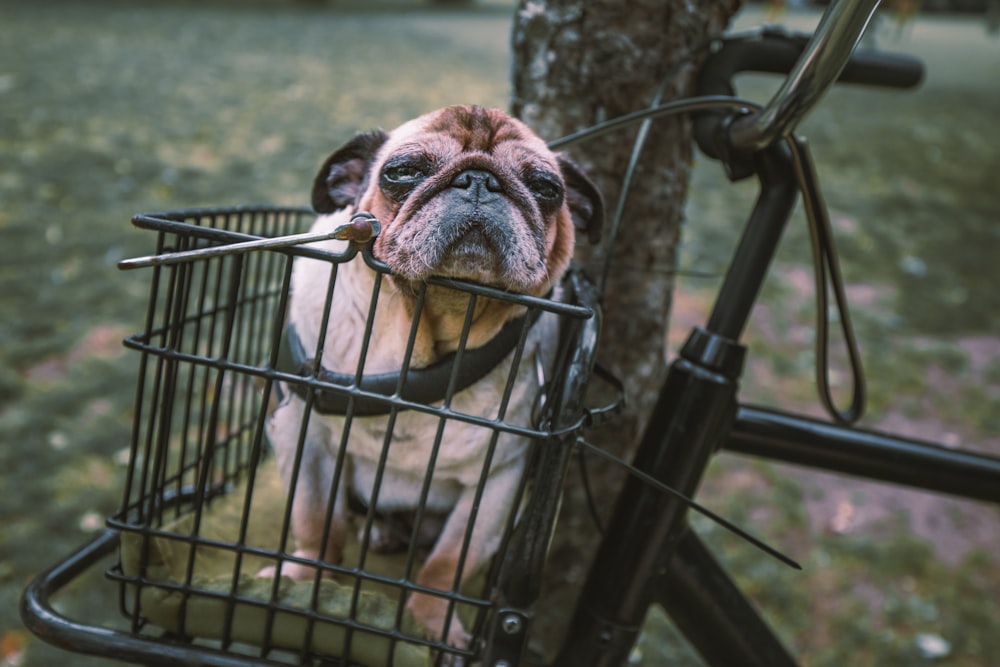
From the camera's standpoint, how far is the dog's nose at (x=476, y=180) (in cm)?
110

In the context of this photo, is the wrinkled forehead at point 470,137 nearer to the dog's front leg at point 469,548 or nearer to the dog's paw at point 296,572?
the dog's front leg at point 469,548

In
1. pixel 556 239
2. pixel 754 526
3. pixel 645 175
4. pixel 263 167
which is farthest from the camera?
pixel 263 167

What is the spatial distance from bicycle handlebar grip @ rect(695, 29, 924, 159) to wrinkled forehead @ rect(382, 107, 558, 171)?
0.39 m

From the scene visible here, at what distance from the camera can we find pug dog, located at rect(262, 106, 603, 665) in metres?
1.09

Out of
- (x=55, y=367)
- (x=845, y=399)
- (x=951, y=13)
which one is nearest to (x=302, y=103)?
(x=55, y=367)

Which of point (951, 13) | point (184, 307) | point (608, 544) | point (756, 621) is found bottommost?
point (756, 621)

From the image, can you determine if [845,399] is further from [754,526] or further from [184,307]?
[184,307]

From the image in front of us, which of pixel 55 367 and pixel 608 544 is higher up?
pixel 608 544

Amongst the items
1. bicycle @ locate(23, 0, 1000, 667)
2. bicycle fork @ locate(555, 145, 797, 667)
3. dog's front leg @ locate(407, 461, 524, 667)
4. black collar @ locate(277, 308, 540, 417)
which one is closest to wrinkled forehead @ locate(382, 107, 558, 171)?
bicycle @ locate(23, 0, 1000, 667)

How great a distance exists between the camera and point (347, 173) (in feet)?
4.39

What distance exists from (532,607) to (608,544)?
322mm

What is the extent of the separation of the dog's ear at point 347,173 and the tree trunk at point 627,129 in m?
0.51

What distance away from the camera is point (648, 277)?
1770 millimetres

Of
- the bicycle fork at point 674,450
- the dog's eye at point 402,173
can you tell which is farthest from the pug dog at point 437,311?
the bicycle fork at point 674,450
